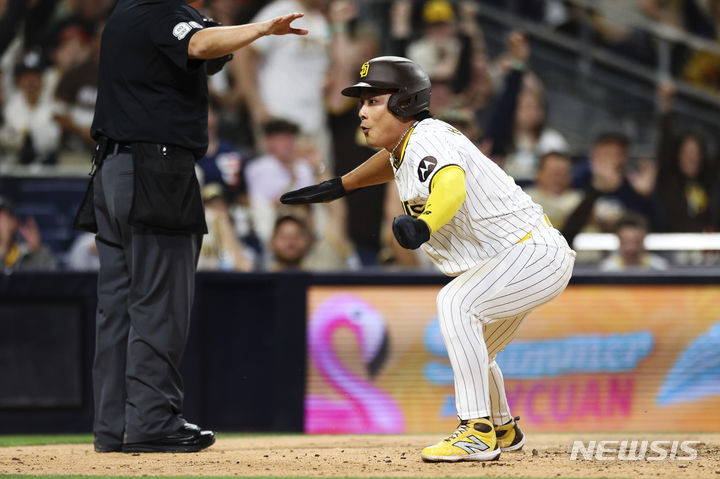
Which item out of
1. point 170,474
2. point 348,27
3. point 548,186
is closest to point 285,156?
point 348,27

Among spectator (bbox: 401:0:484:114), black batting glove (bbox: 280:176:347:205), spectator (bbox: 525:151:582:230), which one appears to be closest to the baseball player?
black batting glove (bbox: 280:176:347:205)

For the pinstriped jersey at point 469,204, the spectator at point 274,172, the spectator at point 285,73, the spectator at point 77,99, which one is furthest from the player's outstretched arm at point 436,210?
the spectator at point 77,99

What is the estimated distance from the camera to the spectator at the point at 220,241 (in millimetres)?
7016

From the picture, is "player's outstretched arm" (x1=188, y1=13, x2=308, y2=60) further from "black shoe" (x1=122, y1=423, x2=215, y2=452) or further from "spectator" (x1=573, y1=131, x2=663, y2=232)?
"spectator" (x1=573, y1=131, x2=663, y2=232)

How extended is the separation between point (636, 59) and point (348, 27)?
335cm

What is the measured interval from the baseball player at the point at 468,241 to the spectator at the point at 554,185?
3.58 m

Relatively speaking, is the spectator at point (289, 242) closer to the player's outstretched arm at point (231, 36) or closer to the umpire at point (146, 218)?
the umpire at point (146, 218)

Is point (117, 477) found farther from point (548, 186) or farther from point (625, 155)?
point (625, 155)

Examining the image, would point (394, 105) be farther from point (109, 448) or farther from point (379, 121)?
point (109, 448)

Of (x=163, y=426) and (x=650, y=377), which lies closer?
(x=163, y=426)

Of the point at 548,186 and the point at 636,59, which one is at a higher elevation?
the point at 636,59

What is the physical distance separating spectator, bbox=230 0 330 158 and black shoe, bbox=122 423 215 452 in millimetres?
4109

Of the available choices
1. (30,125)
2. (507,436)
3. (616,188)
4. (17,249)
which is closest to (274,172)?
(17,249)

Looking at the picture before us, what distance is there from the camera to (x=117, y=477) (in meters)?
3.50
